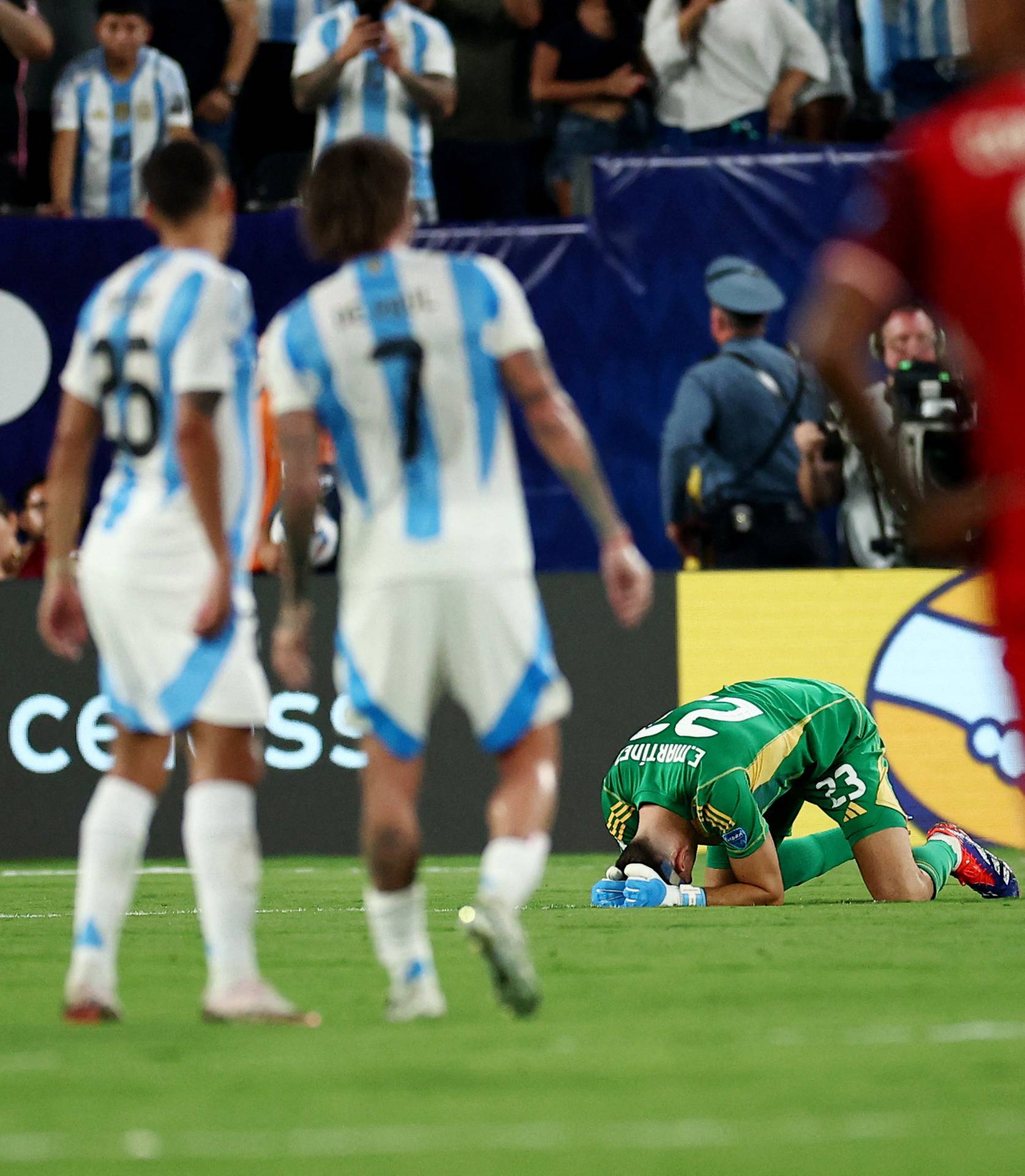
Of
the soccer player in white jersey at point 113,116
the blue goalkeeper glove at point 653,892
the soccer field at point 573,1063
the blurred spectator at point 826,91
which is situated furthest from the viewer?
the blurred spectator at point 826,91

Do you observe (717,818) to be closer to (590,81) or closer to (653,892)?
(653,892)

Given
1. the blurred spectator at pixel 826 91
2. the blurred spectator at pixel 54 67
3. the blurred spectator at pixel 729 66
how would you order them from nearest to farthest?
the blurred spectator at pixel 729 66, the blurred spectator at pixel 826 91, the blurred spectator at pixel 54 67

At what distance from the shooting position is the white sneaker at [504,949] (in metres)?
4.87

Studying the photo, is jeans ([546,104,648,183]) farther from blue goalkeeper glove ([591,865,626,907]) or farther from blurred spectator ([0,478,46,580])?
blue goalkeeper glove ([591,865,626,907])

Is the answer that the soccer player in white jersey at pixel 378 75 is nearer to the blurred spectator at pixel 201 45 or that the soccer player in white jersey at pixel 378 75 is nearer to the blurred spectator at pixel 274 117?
the blurred spectator at pixel 274 117

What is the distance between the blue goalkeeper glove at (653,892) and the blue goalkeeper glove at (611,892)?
Result: 26mm

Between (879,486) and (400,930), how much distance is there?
22.8ft

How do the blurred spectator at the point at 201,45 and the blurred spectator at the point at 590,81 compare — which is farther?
the blurred spectator at the point at 201,45

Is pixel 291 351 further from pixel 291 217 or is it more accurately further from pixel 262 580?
pixel 291 217

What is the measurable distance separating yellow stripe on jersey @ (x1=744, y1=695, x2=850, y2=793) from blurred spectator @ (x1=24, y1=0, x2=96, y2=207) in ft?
23.0

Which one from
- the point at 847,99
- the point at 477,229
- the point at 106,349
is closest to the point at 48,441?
the point at 477,229

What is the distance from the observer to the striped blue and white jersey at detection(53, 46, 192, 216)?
12852 mm

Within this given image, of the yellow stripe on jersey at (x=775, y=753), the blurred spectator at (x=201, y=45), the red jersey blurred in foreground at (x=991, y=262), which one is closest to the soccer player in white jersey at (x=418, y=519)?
the red jersey blurred in foreground at (x=991, y=262)

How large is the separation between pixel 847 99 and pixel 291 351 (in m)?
8.97
